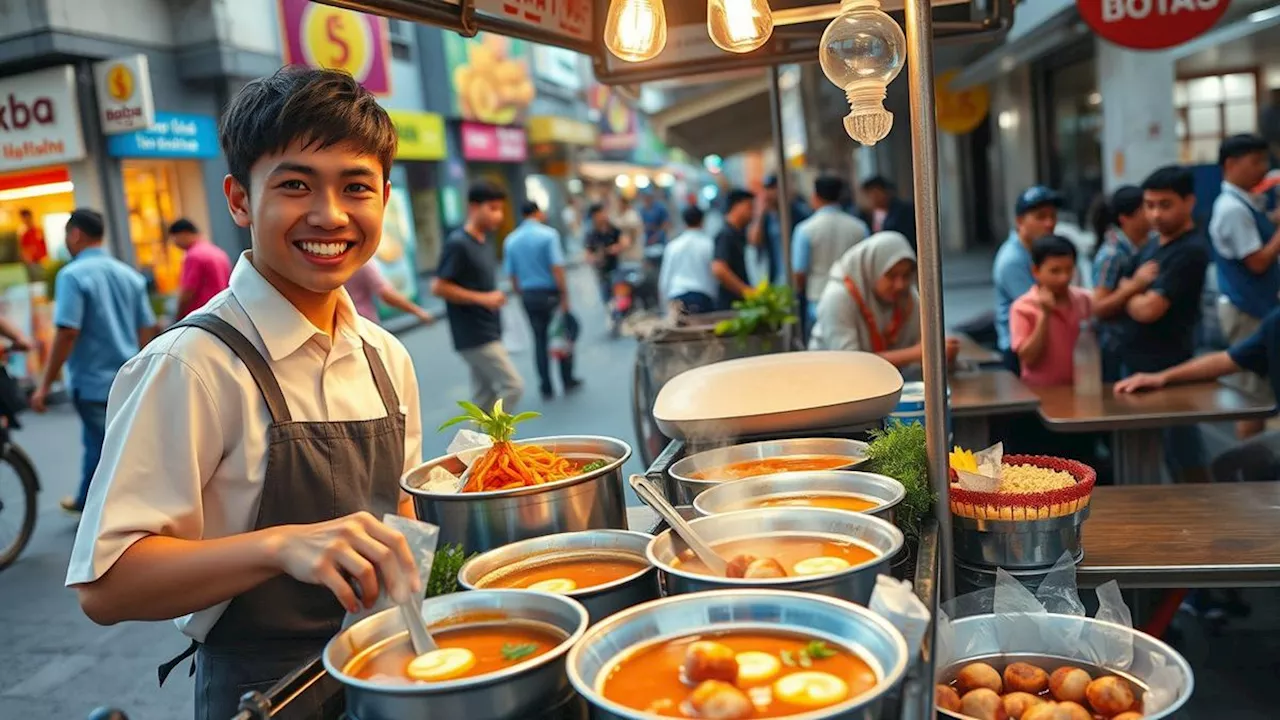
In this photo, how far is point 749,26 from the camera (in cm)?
215

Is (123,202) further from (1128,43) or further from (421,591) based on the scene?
(421,591)

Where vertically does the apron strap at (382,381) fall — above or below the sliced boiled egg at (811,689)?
above

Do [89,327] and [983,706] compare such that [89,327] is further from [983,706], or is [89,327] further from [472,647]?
[983,706]

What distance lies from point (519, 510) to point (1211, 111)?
12368 millimetres

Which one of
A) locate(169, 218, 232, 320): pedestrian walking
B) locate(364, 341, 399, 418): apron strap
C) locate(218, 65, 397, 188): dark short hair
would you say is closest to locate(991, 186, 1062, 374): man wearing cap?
locate(364, 341, 399, 418): apron strap

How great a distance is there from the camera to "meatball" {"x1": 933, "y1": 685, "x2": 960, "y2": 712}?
1.93 meters

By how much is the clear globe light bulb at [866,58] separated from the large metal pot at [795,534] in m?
0.77

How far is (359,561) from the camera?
4.65 ft

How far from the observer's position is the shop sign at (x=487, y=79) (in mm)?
21172

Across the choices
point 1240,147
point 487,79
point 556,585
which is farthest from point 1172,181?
point 487,79

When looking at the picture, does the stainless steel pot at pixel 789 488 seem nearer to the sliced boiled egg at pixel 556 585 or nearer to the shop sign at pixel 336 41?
the sliced boiled egg at pixel 556 585

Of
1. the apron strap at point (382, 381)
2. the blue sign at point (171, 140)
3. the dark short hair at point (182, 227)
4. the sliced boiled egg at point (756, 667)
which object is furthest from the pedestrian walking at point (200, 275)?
the sliced boiled egg at point (756, 667)

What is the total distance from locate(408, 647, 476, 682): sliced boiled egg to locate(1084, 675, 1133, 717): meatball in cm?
125

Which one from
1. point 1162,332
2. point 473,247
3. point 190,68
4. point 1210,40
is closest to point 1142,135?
point 1210,40
